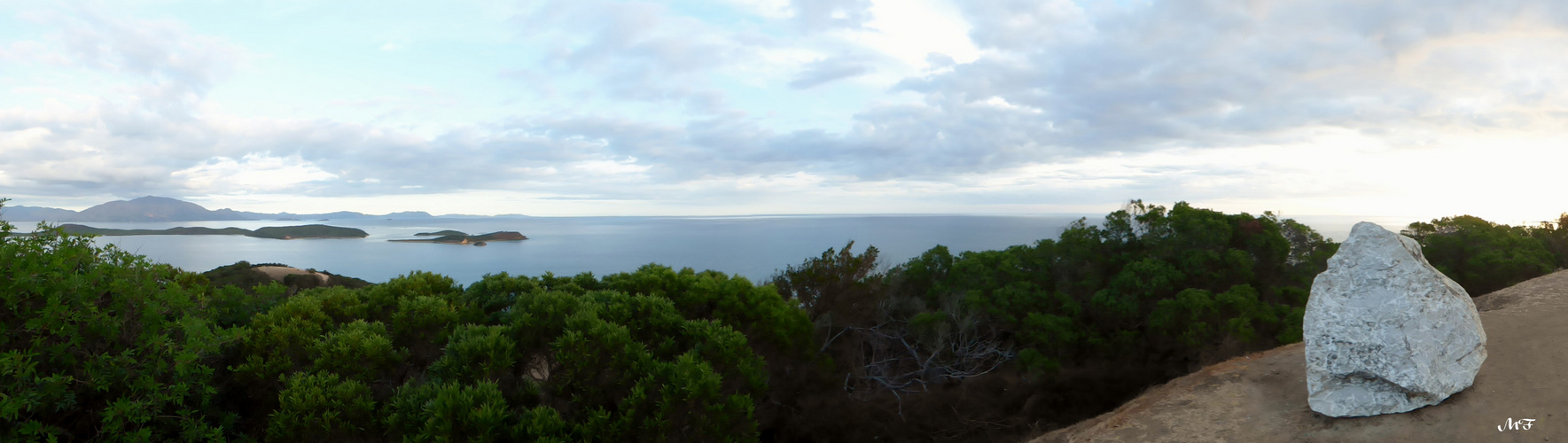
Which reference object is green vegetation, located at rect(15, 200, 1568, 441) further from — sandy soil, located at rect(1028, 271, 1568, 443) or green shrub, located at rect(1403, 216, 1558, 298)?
sandy soil, located at rect(1028, 271, 1568, 443)

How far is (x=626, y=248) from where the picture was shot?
71000 millimetres

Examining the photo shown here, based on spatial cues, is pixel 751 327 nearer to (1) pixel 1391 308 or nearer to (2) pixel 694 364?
(2) pixel 694 364

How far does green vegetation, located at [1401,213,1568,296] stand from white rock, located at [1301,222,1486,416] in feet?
38.6

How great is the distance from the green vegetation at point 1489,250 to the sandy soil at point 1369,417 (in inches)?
237

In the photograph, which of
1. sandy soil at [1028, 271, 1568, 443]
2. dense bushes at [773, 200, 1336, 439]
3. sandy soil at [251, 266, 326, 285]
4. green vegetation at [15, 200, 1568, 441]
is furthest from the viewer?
sandy soil at [251, 266, 326, 285]

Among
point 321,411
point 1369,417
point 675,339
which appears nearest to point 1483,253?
point 1369,417

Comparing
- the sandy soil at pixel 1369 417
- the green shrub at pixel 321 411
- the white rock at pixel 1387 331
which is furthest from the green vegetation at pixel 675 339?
the white rock at pixel 1387 331

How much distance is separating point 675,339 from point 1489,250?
20.1 metres

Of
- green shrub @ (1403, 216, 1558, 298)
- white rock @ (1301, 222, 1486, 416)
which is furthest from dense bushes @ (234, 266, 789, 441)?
green shrub @ (1403, 216, 1558, 298)

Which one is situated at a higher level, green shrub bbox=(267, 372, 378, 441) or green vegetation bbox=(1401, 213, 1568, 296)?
green vegetation bbox=(1401, 213, 1568, 296)

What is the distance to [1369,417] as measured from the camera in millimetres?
6398

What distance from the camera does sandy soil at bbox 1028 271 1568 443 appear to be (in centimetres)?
600

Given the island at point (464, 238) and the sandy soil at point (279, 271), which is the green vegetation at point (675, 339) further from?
the island at point (464, 238)

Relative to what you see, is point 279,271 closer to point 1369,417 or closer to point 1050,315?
point 1050,315
